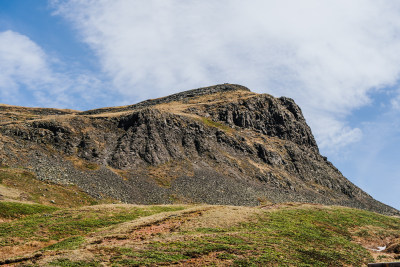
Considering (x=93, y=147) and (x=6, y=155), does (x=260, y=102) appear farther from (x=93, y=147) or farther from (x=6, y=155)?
(x=6, y=155)

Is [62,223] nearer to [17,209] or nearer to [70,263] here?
[17,209]

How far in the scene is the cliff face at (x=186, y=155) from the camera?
334ft

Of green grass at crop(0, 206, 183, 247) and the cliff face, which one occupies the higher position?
the cliff face

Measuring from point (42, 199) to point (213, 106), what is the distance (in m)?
116

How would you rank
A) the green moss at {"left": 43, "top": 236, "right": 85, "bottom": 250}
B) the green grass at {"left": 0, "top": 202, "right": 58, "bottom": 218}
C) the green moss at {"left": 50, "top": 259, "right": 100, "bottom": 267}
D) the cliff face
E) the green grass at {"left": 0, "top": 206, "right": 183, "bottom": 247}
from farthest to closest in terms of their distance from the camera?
the cliff face, the green grass at {"left": 0, "top": 202, "right": 58, "bottom": 218}, the green grass at {"left": 0, "top": 206, "right": 183, "bottom": 247}, the green moss at {"left": 43, "top": 236, "right": 85, "bottom": 250}, the green moss at {"left": 50, "top": 259, "right": 100, "bottom": 267}

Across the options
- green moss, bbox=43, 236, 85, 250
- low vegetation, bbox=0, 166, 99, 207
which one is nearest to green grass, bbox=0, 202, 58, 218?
low vegetation, bbox=0, 166, 99, 207

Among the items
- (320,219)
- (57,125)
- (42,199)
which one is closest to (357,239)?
(320,219)

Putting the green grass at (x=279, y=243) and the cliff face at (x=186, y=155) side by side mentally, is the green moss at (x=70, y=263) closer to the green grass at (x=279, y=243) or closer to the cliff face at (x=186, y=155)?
the green grass at (x=279, y=243)

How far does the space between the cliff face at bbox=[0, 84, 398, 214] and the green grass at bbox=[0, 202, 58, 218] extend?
28.9m

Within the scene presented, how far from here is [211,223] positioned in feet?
138

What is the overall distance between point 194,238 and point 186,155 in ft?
312

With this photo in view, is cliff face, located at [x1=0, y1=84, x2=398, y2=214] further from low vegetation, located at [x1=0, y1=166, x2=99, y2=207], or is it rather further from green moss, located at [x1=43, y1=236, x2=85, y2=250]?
green moss, located at [x1=43, y1=236, x2=85, y2=250]

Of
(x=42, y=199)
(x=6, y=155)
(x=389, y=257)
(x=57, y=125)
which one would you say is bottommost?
(x=389, y=257)

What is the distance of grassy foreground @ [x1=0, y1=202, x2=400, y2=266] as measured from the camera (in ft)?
99.2
